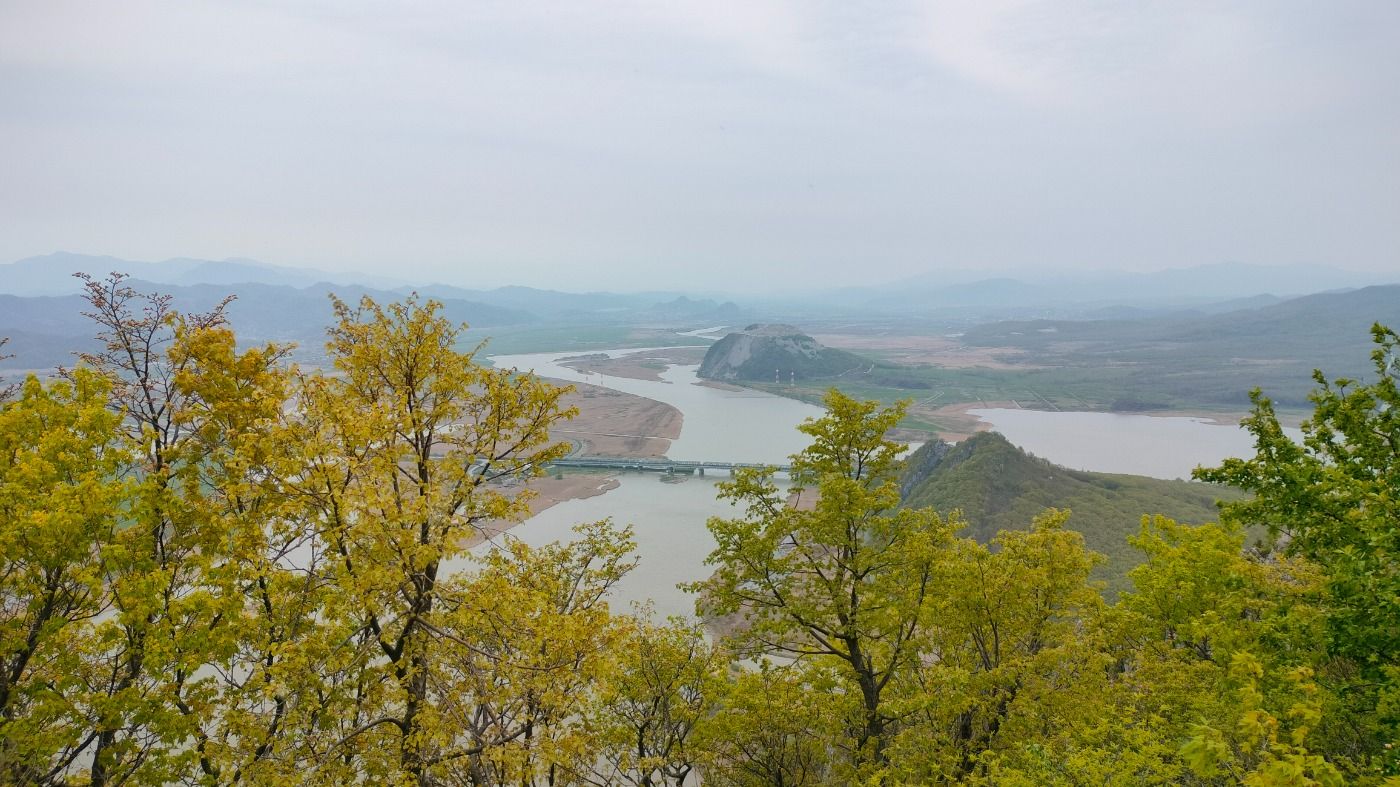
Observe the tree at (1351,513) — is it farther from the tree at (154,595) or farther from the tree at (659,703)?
the tree at (154,595)

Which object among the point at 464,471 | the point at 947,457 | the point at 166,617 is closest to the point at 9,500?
the point at 166,617

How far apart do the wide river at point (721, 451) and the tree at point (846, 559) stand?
7.24 metres

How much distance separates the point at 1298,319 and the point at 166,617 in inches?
9153

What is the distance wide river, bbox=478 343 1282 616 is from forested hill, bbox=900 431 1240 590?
Answer: 480 inches

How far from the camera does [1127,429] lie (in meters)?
78.2

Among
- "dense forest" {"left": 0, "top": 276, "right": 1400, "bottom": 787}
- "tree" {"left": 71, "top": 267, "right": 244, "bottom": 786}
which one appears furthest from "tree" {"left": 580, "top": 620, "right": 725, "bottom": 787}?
"tree" {"left": 71, "top": 267, "right": 244, "bottom": 786}

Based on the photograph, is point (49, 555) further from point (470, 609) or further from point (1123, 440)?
point (1123, 440)

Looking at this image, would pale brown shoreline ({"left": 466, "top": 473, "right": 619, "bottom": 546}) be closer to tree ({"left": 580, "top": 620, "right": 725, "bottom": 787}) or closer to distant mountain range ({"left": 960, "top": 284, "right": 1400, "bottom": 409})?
tree ({"left": 580, "top": 620, "right": 725, "bottom": 787})

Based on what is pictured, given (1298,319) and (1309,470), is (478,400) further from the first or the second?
(1298,319)

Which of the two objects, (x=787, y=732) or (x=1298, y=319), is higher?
(x=1298, y=319)

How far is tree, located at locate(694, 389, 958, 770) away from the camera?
1038 centimetres

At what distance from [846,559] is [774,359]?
116276mm

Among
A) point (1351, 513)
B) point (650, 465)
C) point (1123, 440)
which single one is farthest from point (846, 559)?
point (1123, 440)

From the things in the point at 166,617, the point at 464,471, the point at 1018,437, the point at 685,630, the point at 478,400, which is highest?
the point at 478,400
